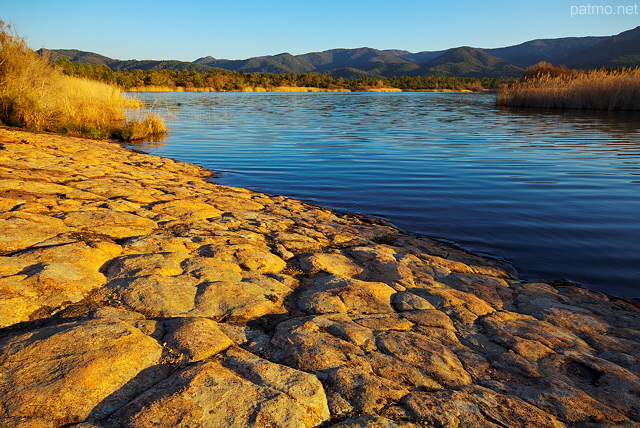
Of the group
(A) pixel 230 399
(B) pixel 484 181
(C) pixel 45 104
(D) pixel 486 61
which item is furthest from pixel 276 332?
(D) pixel 486 61

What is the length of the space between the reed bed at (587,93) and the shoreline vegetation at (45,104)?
2083 centimetres

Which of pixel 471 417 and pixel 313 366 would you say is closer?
pixel 471 417

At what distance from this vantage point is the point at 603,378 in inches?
76.7

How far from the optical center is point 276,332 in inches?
83.9

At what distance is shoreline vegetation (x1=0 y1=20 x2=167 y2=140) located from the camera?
1054 centimetres

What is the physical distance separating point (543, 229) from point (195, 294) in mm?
4348

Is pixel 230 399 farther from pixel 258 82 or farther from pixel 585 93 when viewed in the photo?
pixel 258 82

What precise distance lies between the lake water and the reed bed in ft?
18.5

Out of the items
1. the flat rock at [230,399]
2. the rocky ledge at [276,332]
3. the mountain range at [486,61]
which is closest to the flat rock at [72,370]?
the rocky ledge at [276,332]

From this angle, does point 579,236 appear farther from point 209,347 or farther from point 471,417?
point 209,347

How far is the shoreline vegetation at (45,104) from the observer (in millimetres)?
10539

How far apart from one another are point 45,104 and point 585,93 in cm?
2418

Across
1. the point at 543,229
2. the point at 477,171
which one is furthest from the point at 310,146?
the point at 543,229

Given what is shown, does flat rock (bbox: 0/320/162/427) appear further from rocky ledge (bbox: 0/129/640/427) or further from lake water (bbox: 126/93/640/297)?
A: lake water (bbox: 126/93/640/297)
